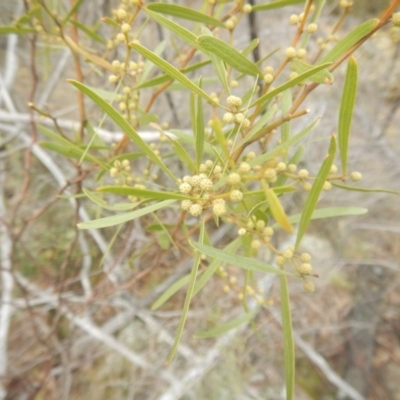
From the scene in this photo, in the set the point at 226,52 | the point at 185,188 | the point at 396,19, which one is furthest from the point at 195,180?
the point at 396,19

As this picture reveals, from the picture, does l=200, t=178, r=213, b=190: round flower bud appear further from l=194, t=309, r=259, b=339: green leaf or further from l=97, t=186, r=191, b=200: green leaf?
l=194, t=309, r=259, b=339: green leaf

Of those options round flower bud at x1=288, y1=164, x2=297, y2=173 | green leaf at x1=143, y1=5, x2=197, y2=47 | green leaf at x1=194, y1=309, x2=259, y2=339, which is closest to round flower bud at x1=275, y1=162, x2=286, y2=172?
round flower bud at x1=288, y1=164, x2=297, y2=173

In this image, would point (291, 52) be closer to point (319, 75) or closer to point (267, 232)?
point (319, 75)

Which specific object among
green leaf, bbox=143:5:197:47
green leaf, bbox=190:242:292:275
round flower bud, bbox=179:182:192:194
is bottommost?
green leaf, bbox=190:242:292:275

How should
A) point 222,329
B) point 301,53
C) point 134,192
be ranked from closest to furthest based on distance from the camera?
point 134,192
point 301,53
point 222,329

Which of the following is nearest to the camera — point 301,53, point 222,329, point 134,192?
point 134,192

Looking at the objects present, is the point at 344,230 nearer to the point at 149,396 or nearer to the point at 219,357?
the point at 219,357

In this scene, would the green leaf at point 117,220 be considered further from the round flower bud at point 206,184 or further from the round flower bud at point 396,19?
the round flower bud at point 396,19

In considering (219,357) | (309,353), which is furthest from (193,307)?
(309,353)
